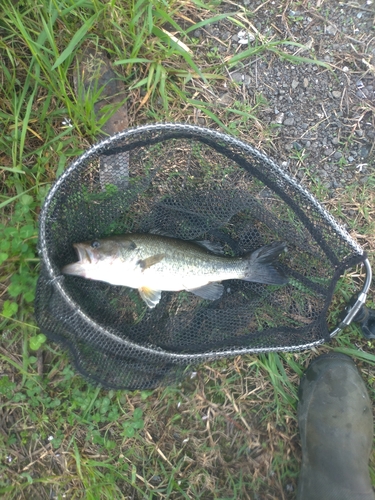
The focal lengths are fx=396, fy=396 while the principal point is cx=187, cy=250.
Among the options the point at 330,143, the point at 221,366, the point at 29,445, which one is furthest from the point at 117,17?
the point at 29,445

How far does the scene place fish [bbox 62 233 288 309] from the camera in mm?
2479

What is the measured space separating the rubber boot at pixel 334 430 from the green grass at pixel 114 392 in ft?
0.39

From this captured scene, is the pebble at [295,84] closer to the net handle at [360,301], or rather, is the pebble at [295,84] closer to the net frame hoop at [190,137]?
the net frame hoop at [190,137]

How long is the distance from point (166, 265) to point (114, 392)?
43.3 inches

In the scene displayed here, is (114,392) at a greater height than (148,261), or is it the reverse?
(148,261)

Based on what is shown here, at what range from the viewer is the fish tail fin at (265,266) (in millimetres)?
2742

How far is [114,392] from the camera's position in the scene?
116 inches

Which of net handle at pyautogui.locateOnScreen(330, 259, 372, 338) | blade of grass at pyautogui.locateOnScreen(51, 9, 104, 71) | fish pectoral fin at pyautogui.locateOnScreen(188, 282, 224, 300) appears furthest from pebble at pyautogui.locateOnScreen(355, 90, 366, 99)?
blade of grass at pyautogui.locateOnScreen(51, 9, 104, 71)

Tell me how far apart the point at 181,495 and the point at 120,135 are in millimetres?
2610

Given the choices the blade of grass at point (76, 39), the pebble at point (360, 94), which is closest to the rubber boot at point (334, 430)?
the pebble at point (360, 94)

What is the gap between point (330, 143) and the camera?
3178mm

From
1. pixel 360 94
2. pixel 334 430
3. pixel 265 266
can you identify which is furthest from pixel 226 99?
pixel 334 430

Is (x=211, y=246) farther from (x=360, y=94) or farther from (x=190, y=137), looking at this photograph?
(x=360, y=94)

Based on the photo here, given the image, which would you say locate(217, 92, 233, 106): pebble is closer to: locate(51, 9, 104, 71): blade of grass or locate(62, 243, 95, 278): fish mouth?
locate(51, 9, 104, 71): blade of grass
